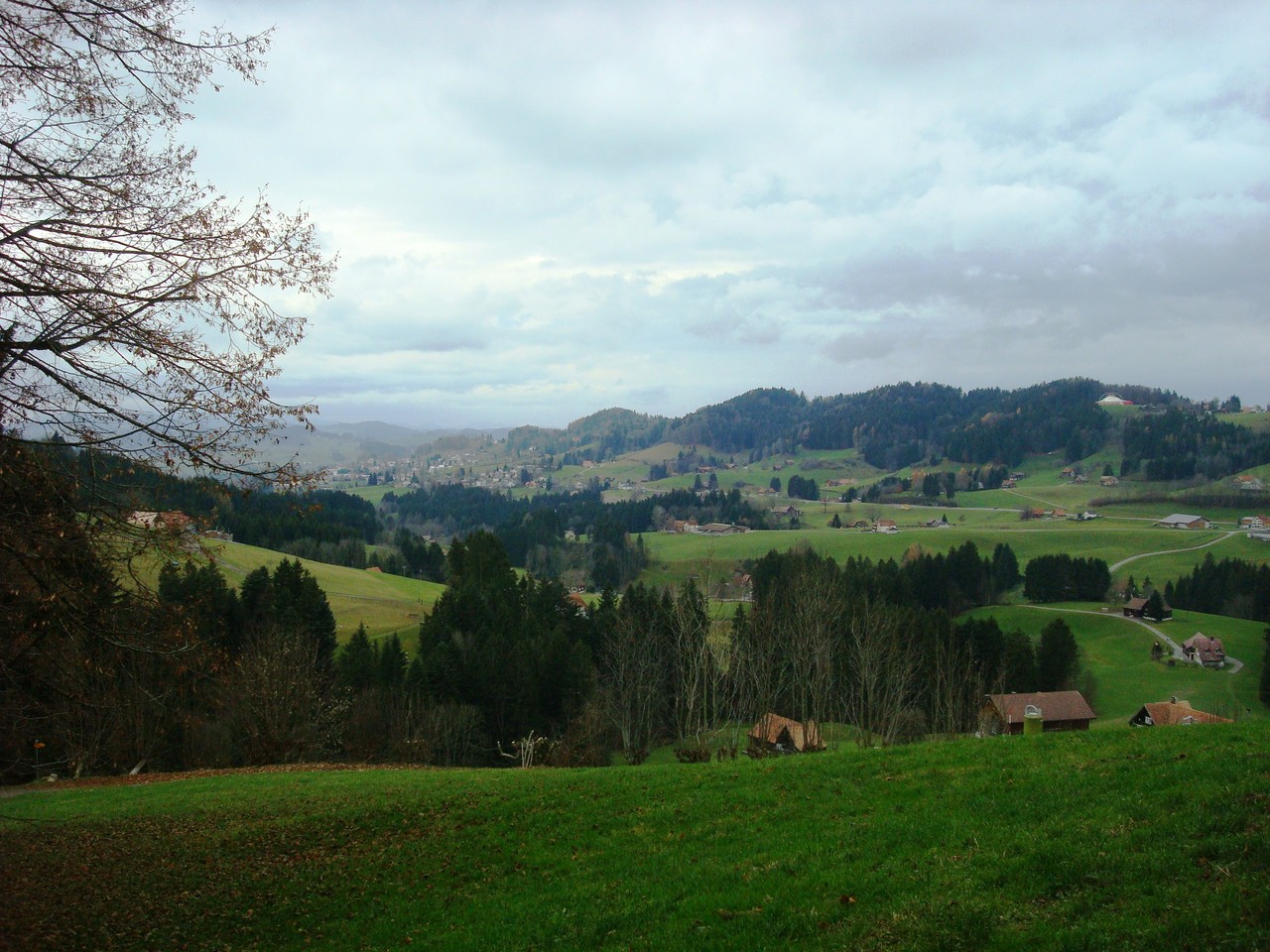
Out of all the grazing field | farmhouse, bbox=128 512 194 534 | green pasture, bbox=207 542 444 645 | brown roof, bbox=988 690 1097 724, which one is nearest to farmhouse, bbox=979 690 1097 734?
brown roof, bbox=988 690 1097 724

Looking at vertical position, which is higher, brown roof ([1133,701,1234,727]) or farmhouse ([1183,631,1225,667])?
brown roof ([1133,701,1234,727])

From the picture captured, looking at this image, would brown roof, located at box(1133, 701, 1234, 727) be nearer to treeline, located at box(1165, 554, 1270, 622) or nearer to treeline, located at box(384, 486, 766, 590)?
treeline, located at box(1165, 554, 1270, 622)

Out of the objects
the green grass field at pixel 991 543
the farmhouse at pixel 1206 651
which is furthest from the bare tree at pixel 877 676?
the green grass field at pixel 991 543

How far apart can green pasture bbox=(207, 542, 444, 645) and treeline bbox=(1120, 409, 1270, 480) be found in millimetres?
164633

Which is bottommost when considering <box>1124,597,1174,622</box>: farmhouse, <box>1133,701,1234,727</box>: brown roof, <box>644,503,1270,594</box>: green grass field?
<box>1124,597,1174,622</box>: farmhouse

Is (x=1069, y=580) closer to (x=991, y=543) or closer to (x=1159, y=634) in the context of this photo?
(x=1159, y=634)

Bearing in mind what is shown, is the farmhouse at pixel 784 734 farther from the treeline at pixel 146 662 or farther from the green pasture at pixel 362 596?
the green pasture at pixel 362 596

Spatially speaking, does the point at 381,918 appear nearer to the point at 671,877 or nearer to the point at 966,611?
the point at 671,877

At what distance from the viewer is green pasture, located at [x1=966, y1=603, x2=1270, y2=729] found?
52.5m

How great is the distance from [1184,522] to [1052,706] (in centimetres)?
10247

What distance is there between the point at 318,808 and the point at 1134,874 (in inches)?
588

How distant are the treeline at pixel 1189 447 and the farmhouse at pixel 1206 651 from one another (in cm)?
12261

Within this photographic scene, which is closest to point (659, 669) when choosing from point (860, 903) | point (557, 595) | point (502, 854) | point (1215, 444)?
point (557, 595)

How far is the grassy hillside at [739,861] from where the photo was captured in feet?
23.2
